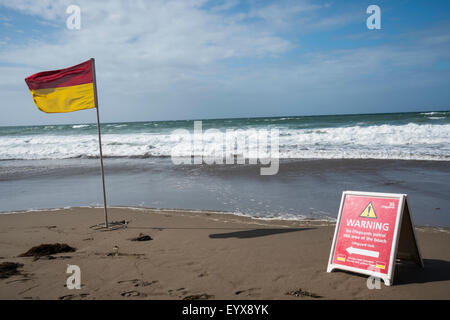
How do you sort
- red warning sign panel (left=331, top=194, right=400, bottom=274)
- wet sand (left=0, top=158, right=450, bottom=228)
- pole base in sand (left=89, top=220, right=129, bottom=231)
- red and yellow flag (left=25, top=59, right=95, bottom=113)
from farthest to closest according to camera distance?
wet sand (left=0, top=158, right=450, bottom=228)
pole base in sand (left=89, top=220, right=129, bottom=231)
red and yellow flag (left=25, top=59, right=95, bottom=113)
red warning sign panel (left=331, top=194, right=400, bottom=274)

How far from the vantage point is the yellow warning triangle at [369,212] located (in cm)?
390

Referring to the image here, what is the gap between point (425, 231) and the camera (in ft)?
17.7

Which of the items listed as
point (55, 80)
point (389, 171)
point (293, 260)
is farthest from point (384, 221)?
point (389, 171)

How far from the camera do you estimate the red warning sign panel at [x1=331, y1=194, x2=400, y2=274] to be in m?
3.70

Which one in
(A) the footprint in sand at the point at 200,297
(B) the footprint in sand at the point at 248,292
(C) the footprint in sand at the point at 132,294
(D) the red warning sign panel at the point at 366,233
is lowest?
(B) the footprint in sand at the point at 248,292

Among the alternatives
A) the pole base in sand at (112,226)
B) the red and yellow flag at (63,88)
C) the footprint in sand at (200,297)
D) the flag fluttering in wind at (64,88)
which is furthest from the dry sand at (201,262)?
the red and yellow flag at (63,88)

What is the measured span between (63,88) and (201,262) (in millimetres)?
4284

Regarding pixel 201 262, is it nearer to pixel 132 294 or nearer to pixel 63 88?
pixel 132 294

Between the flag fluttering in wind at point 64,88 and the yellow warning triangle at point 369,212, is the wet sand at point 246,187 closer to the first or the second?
the yellow warning triangle at point 369,212

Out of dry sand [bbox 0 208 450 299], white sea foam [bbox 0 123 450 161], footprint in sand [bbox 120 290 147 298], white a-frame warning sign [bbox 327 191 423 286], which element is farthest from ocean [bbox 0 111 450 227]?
Answer: footprint in sand [bbox 120 290 147 298]

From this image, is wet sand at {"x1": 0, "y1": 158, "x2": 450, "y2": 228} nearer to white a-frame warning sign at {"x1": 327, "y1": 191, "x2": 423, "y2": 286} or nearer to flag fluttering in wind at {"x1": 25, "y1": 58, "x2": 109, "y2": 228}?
white a-frame warning sign at {"x1": 327, "y1": 191, "x2": 423, "y2": 286}

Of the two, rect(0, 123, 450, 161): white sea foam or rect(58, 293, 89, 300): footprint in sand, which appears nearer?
rect(58, 293, 89, 300): footprint in sand
